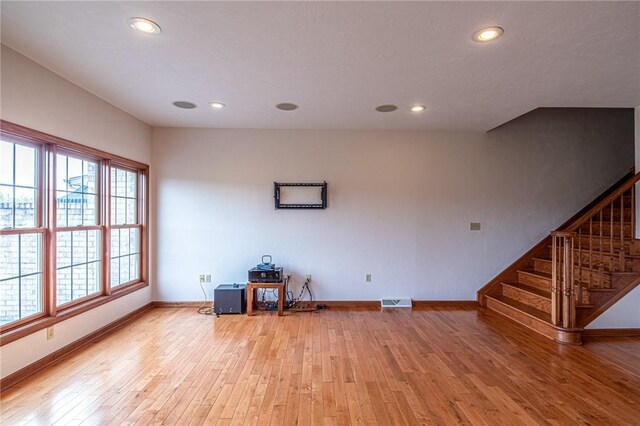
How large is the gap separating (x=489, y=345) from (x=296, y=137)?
3.61 metres

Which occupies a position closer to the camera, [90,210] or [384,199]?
[90,210]

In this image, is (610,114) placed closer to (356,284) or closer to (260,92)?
(356,284)

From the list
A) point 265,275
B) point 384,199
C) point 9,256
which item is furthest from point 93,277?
point 384,199

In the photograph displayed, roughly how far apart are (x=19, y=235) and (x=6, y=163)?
1.96 feet

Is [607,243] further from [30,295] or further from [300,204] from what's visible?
[30,295]

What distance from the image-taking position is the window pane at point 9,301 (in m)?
2.42

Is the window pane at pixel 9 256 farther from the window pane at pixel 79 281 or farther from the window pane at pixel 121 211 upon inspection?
the window pane at pixel 121 211

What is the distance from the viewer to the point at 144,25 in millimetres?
2033

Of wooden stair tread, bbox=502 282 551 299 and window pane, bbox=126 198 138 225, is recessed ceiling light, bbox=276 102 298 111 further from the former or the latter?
wooden stair tread, bbox=502 282 551 299

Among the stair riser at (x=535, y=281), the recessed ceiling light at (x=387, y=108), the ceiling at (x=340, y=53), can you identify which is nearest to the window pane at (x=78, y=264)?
the ceiling at (x=340, y=53)

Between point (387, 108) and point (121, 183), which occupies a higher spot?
point (387, 108)

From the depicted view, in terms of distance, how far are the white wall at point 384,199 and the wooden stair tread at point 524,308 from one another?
0.34 meters

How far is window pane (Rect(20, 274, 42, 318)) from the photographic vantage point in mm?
2576

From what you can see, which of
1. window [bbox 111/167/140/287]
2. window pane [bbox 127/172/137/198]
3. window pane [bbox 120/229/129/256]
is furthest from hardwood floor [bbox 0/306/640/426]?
window pane [bbox 127/172/137/198]
